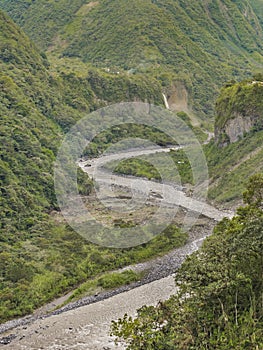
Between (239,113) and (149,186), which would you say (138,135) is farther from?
(239,113)

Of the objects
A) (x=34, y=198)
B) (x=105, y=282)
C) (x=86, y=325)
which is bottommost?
(x=86, y=325)

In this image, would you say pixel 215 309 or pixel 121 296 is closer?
pixel 215 309

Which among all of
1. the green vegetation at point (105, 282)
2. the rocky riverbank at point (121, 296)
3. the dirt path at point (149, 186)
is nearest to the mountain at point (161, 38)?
the dirt path at point (149, 186)

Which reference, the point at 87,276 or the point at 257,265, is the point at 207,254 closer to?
the point at 257,265

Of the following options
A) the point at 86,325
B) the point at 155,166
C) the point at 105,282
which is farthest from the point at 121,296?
the point at 155,166

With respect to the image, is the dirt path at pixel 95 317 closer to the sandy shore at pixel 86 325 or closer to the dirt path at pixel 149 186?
the sandy shore at pixel 86 325

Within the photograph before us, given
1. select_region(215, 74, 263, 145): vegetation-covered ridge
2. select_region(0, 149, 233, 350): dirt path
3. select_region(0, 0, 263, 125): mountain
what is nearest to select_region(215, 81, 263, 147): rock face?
select_region(215, 74, 263, 145): vegetation-covered ridge

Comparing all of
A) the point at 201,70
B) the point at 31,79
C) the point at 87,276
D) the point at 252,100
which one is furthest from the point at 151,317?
the point at 201,70
